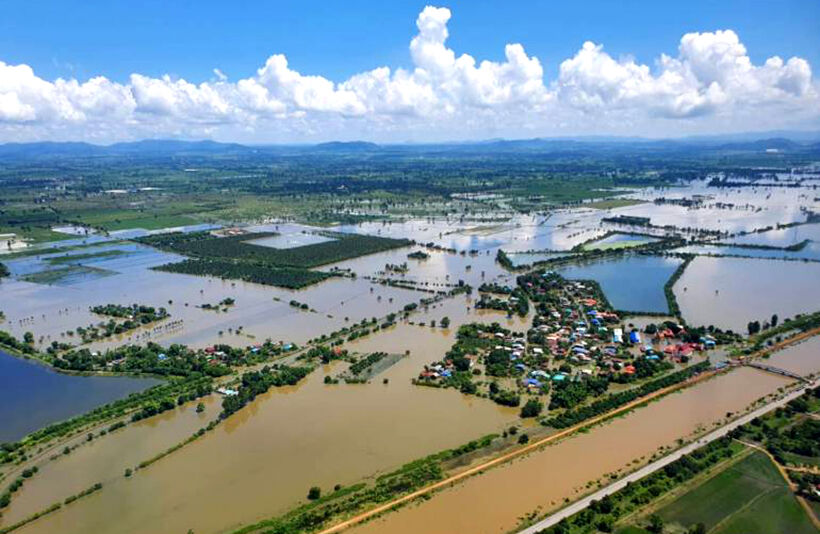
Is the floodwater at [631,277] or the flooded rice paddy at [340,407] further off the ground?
the floodwater at [631,277]

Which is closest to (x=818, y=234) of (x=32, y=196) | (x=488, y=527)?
(x=488, y=527)

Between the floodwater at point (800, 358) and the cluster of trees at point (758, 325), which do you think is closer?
the floodwater at point (800, 358)

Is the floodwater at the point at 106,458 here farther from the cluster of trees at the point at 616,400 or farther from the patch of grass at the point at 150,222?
the patch of grass at the point at 150,222

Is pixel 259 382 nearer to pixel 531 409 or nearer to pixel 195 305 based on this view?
pixel 531 409

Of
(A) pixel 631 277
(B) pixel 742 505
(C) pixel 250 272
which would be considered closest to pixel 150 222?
(C) pixel 250 272

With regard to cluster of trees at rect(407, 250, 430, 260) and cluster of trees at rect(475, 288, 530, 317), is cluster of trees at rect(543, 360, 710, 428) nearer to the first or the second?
cluster of trees at rect(475, 288, 530, 317)

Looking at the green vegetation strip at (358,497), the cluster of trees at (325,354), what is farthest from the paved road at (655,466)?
the cluster of trees at (325,354)

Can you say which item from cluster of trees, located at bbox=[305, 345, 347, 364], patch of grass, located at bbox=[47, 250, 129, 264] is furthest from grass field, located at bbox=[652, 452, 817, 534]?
patch of grass, located at bbox=[47, 250, 129, 264]

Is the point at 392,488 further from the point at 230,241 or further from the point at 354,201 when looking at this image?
the point at 354,201
